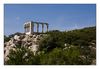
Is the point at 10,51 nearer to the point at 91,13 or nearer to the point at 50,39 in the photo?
the point at 50,39

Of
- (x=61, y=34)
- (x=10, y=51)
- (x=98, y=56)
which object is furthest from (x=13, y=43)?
(x=98, y=56)

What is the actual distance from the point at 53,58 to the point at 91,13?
719 millimetres

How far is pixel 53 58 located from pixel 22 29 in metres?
0.52

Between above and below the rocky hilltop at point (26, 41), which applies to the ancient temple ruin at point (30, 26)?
above

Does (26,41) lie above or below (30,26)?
below

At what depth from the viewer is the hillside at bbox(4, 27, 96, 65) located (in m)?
7.07

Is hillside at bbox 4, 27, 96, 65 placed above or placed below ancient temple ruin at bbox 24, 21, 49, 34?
below

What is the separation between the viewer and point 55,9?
23.3 ft

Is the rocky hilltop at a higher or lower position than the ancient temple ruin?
lower

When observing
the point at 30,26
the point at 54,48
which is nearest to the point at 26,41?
the point at 30,26

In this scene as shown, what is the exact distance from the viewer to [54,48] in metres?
7.11

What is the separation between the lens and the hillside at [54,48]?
23.2ft

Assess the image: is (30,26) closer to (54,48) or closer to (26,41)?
(26,41)

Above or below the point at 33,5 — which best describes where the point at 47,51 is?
below
